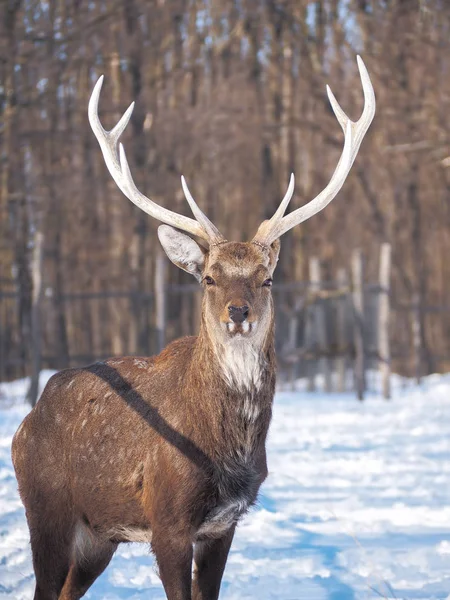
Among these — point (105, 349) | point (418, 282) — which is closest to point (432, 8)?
point (418, 282)

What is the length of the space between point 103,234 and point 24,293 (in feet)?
18.6

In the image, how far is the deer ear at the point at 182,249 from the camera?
4523mm

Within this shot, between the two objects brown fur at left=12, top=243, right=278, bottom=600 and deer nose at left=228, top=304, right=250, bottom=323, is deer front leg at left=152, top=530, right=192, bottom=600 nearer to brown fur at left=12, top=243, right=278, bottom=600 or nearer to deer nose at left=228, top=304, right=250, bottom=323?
brown fur at left=12, top=243, right=278, bottom=600

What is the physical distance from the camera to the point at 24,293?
1302cm

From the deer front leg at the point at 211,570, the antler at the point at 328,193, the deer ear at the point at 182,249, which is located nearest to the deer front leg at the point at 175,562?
the deer front leg at the point at 211,570

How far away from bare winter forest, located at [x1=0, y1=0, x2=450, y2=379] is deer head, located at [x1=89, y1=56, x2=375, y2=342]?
29.8 ft

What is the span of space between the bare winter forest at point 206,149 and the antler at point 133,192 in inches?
353

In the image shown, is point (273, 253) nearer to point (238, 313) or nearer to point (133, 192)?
point (238, 313)

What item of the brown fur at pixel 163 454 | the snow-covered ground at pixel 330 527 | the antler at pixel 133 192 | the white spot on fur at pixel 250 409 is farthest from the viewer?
the snow-covered ground at pixel 330 527

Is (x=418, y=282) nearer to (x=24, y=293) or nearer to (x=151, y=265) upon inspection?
(x=151, y=265)

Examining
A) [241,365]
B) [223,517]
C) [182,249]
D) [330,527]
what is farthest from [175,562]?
[330,527]

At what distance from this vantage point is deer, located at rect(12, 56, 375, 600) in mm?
3922

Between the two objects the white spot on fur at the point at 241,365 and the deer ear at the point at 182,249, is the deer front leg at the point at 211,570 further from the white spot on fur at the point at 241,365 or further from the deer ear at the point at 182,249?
the deer ear at the point at 182,249

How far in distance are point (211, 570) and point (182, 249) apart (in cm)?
152
